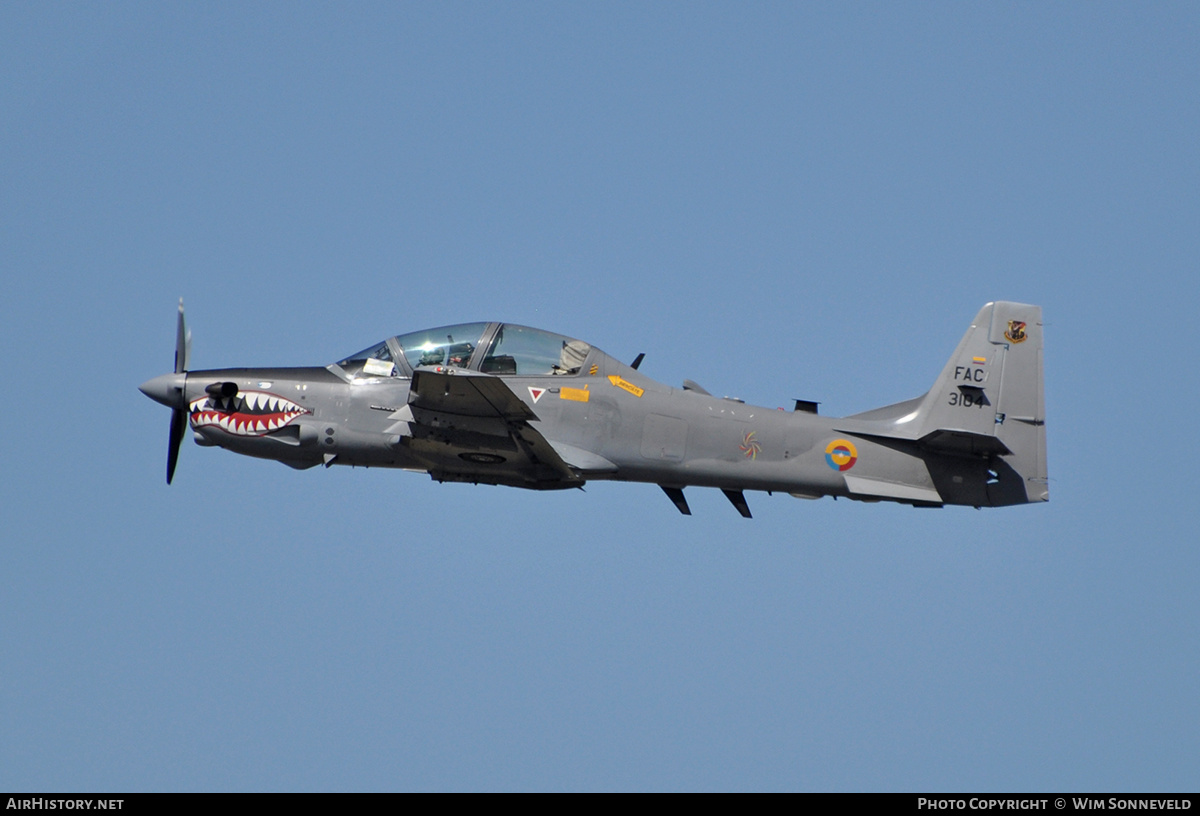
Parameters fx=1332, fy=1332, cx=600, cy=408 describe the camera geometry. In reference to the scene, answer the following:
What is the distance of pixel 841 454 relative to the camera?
56.4 feet

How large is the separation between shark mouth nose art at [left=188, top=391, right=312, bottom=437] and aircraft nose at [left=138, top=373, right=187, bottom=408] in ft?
0.87

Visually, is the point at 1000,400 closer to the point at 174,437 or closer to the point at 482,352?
the point at 482,352

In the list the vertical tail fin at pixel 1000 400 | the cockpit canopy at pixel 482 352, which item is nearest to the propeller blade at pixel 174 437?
the cockpit canopy at pixel 482 352

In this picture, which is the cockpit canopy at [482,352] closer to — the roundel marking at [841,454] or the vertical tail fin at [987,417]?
the roundel marking at [841,454]

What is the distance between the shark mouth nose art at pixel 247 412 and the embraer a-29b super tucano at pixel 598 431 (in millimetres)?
13

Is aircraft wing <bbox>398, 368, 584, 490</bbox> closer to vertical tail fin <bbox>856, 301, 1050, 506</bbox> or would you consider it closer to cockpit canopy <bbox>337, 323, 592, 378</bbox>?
cockpit canopy <bbox>337, 323, 592, 378</bbox>

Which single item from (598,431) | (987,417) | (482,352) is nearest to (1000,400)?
(987,417)

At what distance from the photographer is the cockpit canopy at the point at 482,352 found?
16.9 m

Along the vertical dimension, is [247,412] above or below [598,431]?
above

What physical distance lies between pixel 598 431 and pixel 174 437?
5.86 m

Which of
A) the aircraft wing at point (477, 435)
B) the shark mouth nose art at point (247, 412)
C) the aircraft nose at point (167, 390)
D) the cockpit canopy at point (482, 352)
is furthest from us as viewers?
the aircraft nose at point (167, 390)

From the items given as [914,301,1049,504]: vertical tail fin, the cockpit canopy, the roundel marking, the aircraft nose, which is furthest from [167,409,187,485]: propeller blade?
[914,301,1049,504]: vertical tail fin

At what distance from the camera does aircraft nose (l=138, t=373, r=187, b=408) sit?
681 inches
